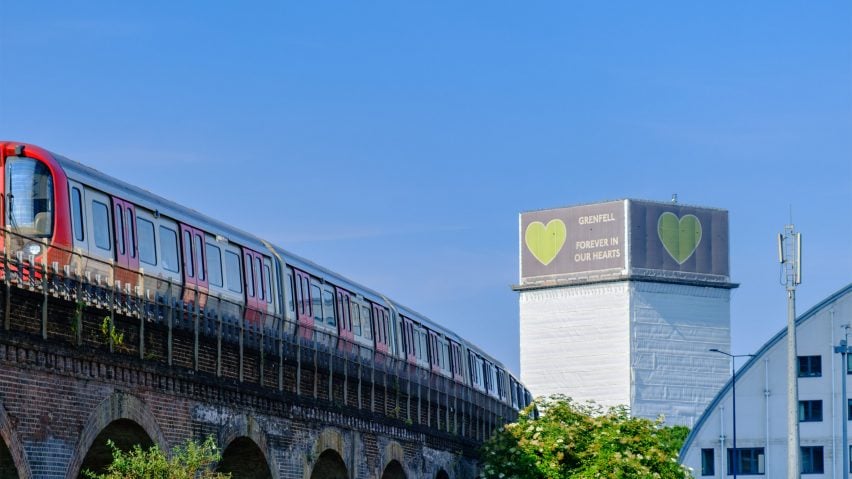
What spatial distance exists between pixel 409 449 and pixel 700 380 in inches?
6048

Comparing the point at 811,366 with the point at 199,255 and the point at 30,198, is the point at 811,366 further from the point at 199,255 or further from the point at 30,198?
the point at 30,198

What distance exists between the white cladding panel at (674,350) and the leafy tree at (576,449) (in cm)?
14400

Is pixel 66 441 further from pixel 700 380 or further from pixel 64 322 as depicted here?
pixel 700 380

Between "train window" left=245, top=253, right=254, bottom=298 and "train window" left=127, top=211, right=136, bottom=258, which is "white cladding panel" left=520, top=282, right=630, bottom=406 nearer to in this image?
"train window" left=245, top=253, right=254, bottom=298

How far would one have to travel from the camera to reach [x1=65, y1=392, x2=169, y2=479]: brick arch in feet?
75.9

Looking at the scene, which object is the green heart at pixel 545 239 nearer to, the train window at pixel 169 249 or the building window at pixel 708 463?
the building window at pixel 708 463

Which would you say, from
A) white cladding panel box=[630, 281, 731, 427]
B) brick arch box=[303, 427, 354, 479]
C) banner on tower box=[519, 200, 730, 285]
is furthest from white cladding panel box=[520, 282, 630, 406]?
brick arch box=[303, 427, 354, 479]

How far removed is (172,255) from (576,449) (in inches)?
662

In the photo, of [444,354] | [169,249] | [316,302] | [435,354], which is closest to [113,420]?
[169,249]

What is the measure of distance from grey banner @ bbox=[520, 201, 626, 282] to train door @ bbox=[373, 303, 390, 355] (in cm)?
14147

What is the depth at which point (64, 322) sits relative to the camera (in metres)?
22.9

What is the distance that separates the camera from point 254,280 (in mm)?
37406

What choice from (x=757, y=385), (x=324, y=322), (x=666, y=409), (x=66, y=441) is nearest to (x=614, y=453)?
(x=324, y=322)

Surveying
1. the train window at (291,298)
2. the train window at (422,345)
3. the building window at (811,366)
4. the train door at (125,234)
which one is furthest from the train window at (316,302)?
the building window at (811,366)
